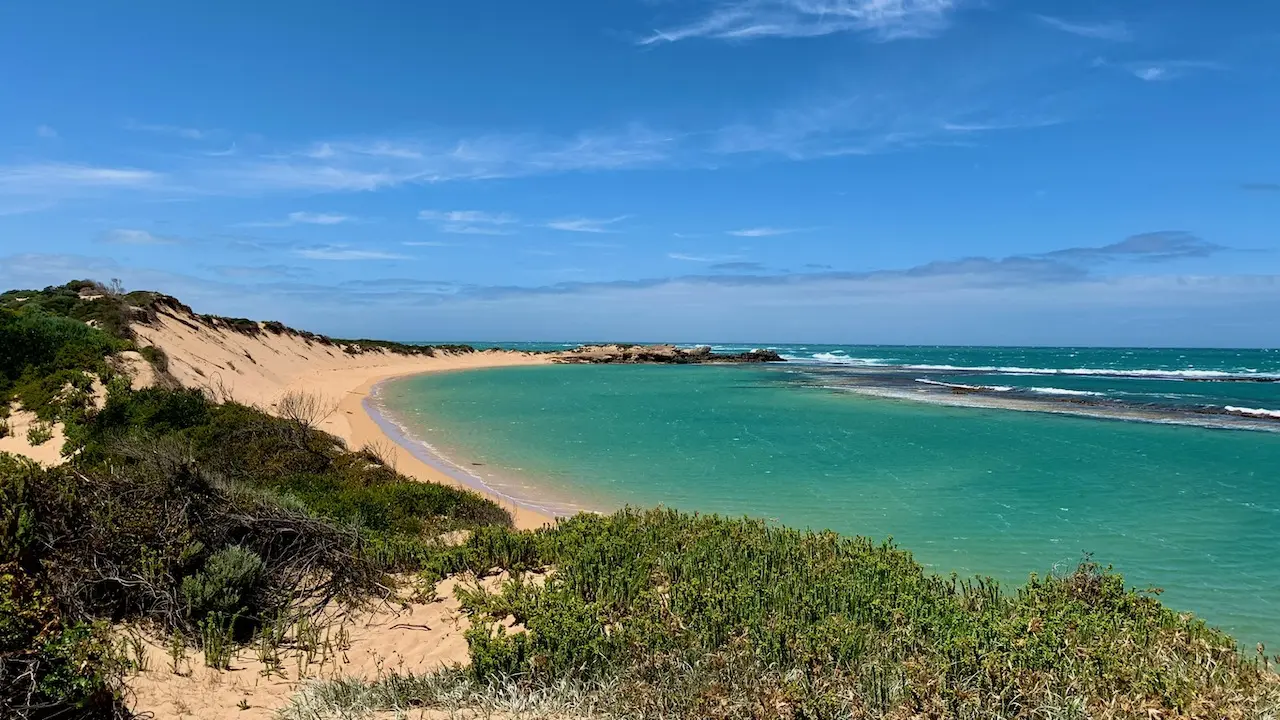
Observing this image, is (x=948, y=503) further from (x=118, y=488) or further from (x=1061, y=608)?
(x=118, y=488)

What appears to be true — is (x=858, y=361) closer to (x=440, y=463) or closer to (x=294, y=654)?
(x=440, y=463)

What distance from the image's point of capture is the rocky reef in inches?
3602

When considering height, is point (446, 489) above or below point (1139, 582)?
above

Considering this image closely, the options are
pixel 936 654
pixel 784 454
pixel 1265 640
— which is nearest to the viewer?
pixel 936 654

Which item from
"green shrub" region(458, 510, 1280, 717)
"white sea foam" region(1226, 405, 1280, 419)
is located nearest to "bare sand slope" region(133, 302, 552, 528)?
"green shrub" region(458, 510, 1280, 717)

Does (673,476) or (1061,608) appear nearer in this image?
(1061,608)

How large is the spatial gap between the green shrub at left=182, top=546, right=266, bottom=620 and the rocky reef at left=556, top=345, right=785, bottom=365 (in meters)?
84.0

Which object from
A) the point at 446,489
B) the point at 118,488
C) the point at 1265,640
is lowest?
the point at 1265,640

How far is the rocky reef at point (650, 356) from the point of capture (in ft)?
300

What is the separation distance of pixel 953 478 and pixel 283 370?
4233 centimetres

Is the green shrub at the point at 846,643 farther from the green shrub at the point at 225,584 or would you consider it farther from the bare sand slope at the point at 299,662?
the green shrub at the point at 225,584

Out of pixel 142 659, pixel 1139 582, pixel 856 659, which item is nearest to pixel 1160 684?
pixel 856 659

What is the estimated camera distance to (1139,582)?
369 inches

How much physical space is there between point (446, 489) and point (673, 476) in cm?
693
